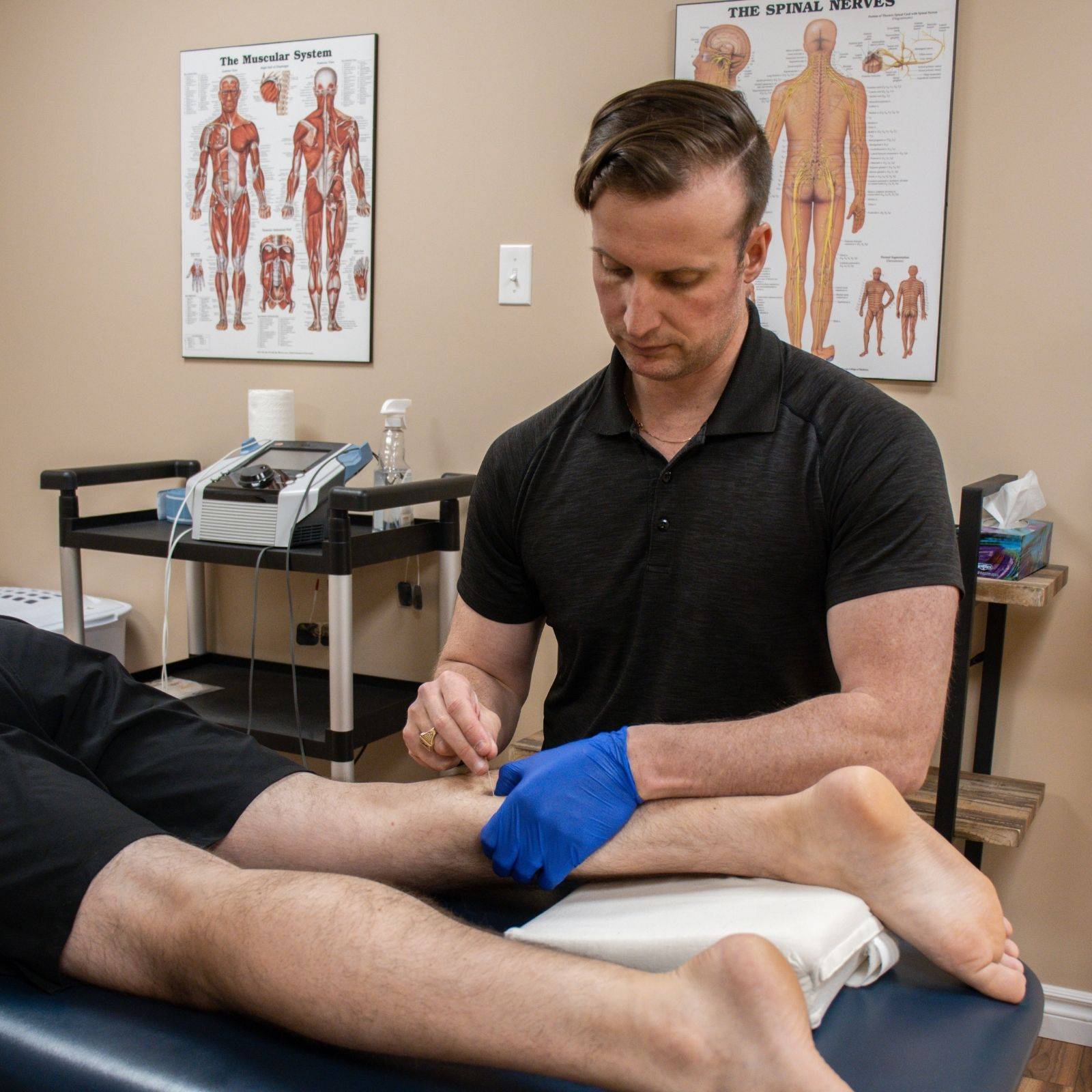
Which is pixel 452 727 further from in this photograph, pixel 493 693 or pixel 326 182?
pixel 326 182

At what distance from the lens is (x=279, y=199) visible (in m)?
2.47

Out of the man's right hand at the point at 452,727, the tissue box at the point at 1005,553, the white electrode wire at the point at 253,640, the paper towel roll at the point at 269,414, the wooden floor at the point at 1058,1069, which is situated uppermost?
the paper towel roll at the point at 269,414

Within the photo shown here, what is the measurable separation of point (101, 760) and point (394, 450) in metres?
1.08

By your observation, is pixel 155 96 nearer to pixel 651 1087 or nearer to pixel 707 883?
pixel 707 883

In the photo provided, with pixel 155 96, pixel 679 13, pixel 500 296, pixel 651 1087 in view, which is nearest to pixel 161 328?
pixel 155 96

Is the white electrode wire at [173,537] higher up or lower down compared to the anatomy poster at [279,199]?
lower down

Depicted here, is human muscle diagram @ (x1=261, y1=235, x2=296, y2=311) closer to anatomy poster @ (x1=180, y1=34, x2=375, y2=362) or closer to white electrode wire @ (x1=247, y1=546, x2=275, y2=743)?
anatomy poster @ (x1=180, y1=34, x2=375, y2=362)

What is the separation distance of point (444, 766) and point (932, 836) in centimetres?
55

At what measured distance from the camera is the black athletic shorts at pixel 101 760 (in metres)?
1.13

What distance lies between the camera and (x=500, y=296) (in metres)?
2.29

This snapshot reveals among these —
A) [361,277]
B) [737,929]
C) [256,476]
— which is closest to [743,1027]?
[737,929]

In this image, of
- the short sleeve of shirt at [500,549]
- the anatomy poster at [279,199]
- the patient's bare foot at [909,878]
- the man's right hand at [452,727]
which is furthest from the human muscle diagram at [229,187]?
the patient's bare foot at [909,878]

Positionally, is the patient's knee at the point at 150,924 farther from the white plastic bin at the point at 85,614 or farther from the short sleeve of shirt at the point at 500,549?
the white plastic bin at the point at 85,614

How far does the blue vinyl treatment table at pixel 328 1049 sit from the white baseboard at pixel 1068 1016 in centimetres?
111
